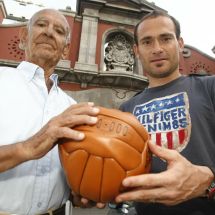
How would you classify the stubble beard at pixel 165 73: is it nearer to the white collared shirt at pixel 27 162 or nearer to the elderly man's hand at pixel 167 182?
the white collared shirt at pixel 27 162

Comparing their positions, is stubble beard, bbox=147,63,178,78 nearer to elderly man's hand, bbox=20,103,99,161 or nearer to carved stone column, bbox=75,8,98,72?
elderly man's hand, bbox=20,103,99,161

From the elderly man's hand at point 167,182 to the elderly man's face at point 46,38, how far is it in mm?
1082

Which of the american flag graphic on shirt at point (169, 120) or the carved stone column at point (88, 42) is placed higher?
the carved stone column at point (88, 42)

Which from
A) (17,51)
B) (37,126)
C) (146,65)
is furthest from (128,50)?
(37,126)

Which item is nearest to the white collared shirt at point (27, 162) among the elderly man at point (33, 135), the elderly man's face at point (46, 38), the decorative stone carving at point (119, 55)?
the elderly man at point (33, 135)

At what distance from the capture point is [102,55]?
9336 mm

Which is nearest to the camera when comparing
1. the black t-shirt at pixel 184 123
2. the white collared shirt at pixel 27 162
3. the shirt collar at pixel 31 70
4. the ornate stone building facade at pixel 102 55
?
the white collared shirt at pixel 27 162

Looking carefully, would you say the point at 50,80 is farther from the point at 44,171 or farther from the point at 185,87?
the point at 185,87

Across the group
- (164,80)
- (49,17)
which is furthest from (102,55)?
(164,80)

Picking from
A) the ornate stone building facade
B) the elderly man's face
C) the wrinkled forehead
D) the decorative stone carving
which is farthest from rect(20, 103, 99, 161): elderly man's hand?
the decorative stone carving

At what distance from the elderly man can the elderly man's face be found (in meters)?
0.01

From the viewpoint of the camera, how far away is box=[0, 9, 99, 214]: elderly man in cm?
96

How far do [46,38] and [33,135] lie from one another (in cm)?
94

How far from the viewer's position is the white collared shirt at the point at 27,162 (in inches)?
46.7
